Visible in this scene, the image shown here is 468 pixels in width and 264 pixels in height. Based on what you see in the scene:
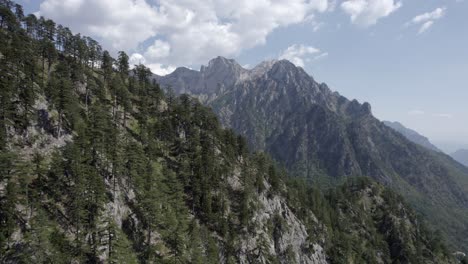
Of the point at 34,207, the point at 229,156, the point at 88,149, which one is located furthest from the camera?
the point at 229,156

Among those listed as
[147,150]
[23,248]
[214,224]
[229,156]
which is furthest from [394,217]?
[23,248]

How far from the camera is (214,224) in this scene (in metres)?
98.2

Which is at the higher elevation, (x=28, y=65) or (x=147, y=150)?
(x=28, y=65)

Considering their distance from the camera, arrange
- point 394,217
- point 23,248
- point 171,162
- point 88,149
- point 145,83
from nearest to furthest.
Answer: point 23,248 → point 88,149 → point 171,162 → point 145,83 → point 394,217

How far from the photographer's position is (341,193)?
654 ft

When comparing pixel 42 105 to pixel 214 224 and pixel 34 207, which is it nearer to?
pixel 34 207

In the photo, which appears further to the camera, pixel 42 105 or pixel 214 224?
pixel 214 224

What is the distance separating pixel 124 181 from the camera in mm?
82812

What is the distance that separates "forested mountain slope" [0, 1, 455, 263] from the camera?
197ft

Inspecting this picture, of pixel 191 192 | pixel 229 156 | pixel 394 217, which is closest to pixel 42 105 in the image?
pixel 191 192

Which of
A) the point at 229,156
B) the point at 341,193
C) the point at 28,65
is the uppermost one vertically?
the point at 28,65

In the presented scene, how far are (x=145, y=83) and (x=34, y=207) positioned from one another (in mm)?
101680

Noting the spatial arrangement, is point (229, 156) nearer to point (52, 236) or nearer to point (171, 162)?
point (171, 162)

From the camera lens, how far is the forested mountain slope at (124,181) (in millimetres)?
60000
